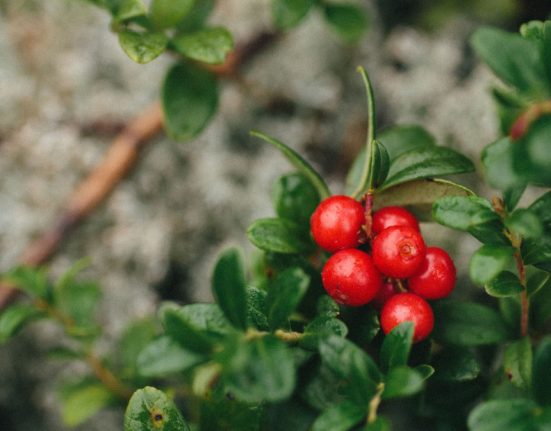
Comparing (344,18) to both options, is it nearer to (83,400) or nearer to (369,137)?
(369,137)

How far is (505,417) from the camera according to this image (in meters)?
1.11

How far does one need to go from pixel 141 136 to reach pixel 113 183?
0.80 ft

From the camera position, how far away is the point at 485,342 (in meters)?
1.56

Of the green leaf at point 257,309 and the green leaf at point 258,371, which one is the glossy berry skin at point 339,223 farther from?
the green leaf at point 258,371

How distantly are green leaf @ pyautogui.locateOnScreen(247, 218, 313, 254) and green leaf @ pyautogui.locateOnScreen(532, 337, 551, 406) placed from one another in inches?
25.1

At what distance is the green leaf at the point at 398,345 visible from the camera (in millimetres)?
1227

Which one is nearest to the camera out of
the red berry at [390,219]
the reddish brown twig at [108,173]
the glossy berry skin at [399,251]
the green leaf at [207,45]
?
the glossy berry skin at [399,251]

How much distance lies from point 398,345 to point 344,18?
1570mm

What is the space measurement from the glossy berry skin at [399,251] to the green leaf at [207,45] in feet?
2.63

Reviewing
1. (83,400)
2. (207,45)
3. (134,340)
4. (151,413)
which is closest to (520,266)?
(151,413)

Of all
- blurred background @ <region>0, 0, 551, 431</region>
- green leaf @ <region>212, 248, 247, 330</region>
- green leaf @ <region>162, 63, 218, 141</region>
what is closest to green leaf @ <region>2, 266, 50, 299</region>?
blurred background @ <region>0, 0, 551, 431</region>

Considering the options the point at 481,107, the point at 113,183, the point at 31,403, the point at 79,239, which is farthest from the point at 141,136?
the point at 481,107

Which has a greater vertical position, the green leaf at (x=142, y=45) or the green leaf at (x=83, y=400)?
the green leaf at (x=142, y=45)

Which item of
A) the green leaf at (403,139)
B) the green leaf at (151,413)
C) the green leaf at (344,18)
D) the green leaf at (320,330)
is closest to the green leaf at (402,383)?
the green leaf at (320,330)
